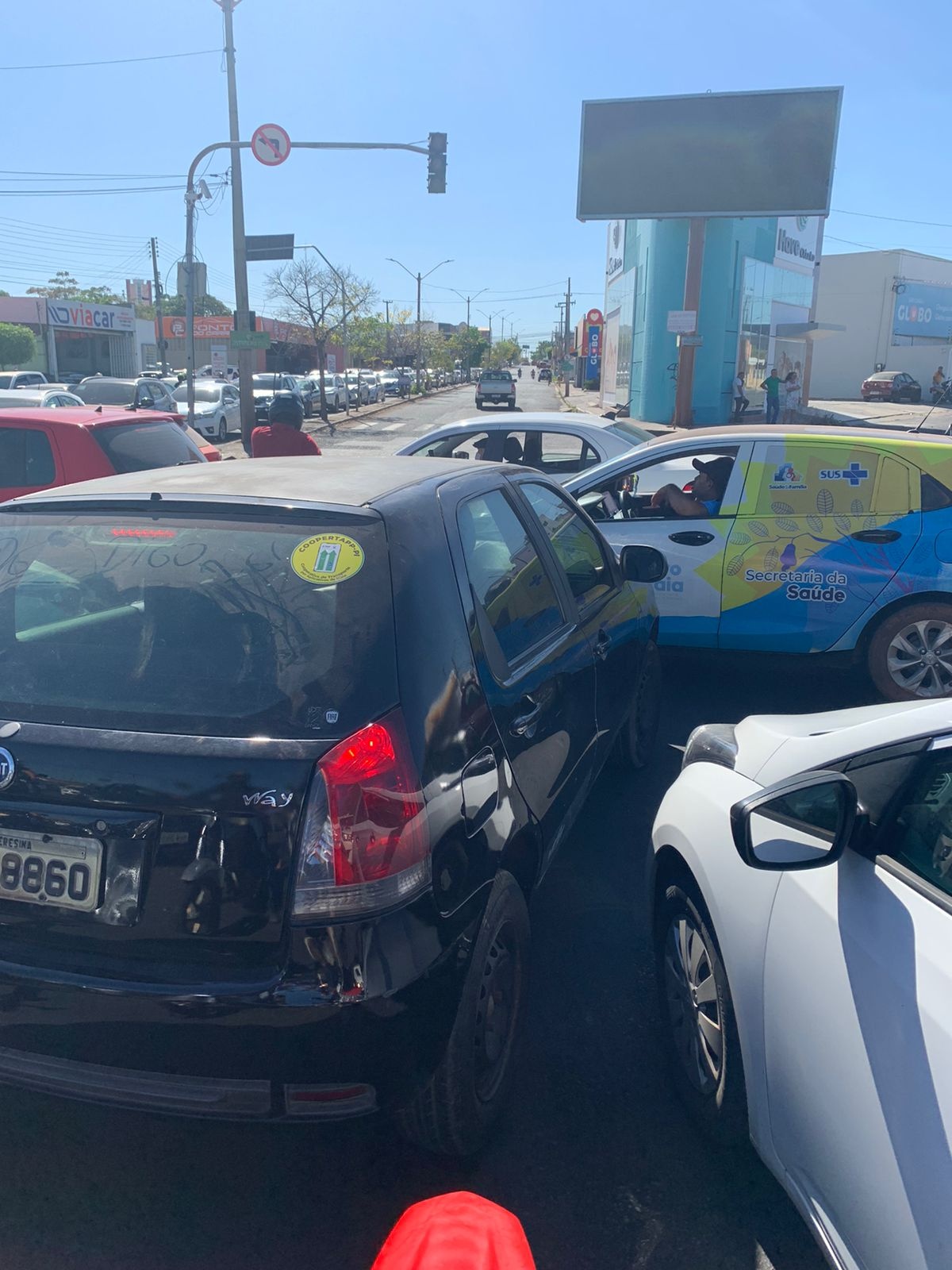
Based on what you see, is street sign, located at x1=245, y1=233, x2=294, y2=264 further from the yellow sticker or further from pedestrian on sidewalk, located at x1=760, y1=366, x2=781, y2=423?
the yellow sticker

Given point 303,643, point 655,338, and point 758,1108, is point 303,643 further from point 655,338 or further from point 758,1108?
point 655,338

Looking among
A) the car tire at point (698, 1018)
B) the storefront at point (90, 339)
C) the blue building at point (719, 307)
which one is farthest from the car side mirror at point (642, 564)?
the storefront at point (90, 339)

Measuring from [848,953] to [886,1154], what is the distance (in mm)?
367

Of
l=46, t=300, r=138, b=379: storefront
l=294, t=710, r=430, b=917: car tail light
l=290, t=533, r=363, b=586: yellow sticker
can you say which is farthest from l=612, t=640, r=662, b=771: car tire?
l=46, t=300, r=138, b=379: storefront

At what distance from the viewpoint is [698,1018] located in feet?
9.23

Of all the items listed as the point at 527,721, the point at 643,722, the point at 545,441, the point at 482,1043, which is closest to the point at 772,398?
the point at 545,441

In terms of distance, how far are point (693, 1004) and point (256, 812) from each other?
1443 mm

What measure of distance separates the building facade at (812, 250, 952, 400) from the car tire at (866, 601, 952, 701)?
58152mm

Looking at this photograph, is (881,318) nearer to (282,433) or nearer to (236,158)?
(236,158)

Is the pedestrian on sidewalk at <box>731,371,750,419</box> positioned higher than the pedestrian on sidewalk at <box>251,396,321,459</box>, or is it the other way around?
the pedestrian on sidewalk at <box>251,396,321,459</box>

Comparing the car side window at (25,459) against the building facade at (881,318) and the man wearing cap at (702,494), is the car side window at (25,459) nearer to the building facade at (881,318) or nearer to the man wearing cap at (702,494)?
the man wearing cap at (702,494)

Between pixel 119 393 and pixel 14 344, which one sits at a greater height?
pixel 14 344

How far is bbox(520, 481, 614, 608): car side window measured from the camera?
402 cm

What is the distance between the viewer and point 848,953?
2023mm
